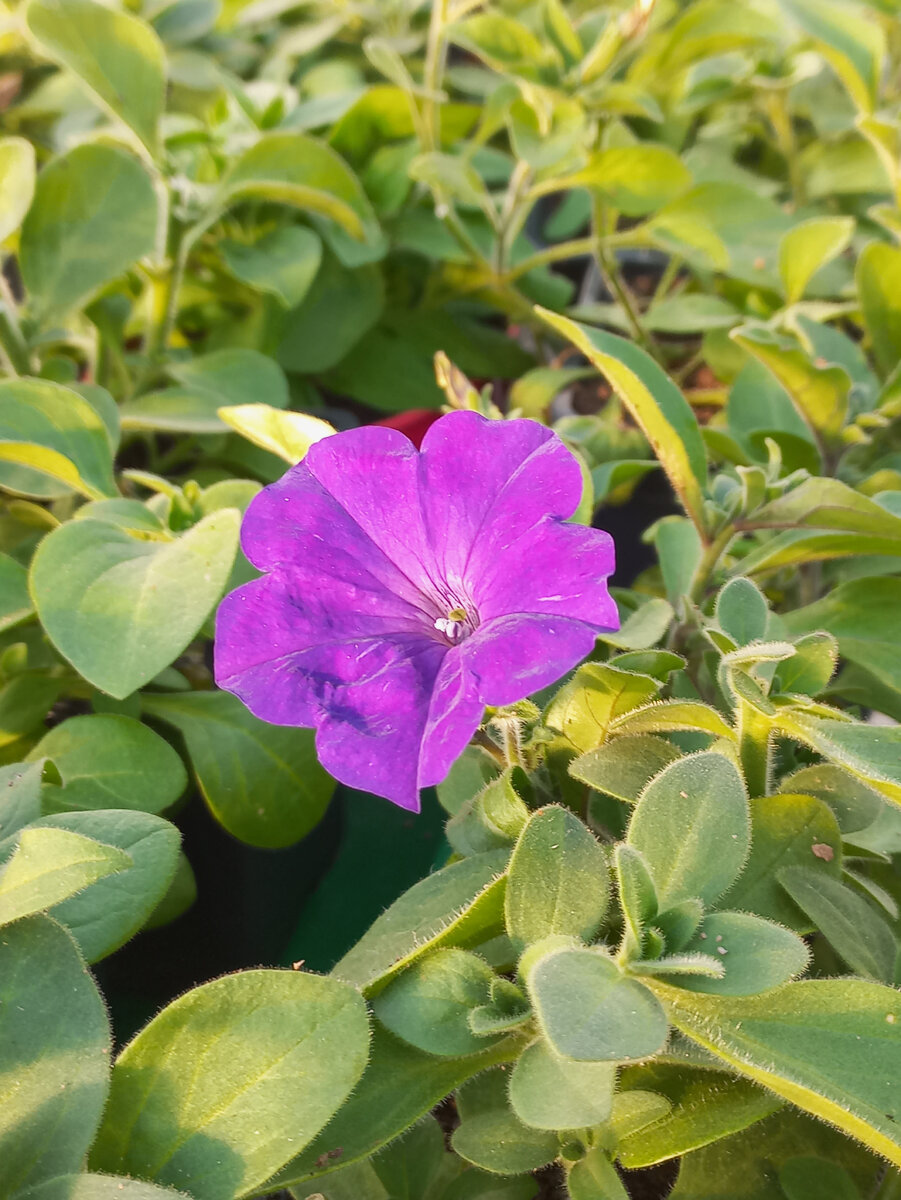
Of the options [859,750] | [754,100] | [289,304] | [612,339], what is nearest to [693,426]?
[612,339]

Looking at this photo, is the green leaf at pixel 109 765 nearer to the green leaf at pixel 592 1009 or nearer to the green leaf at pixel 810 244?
the green leaf at pixel 592 1009

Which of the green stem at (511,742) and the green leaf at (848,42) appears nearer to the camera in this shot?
the green stem at (511,742)

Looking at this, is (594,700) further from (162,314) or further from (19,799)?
(162,314)

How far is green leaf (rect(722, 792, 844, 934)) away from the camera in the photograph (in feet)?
1.39

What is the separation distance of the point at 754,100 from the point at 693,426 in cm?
80

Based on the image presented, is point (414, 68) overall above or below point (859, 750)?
above

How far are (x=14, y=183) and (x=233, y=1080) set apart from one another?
596 mm

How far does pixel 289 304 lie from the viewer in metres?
0.79

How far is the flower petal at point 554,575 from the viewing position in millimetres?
363

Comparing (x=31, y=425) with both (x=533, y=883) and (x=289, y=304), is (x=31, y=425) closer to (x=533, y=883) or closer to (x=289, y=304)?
(x=289, y=304)

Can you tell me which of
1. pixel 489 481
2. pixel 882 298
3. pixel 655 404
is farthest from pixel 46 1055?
pixel 882 298

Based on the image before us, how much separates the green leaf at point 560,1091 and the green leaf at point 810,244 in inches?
25.0

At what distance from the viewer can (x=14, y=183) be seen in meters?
0.67

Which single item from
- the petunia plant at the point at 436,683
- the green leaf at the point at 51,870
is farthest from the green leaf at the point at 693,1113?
the green leaf at the point at 51,870
